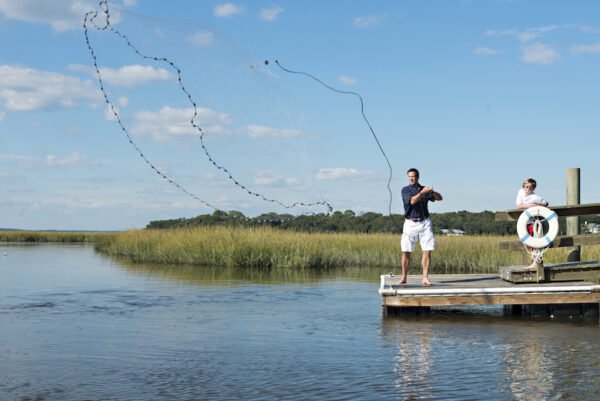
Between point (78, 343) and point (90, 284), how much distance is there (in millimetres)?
9192

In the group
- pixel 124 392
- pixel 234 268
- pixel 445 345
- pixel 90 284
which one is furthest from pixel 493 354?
pixel 234 268

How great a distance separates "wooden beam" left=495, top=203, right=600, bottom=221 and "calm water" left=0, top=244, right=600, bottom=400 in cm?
191

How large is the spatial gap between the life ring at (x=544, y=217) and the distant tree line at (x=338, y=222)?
44.6ft

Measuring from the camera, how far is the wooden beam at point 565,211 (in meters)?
11.8

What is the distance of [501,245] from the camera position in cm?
1248

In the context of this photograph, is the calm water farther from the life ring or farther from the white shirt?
the white shirt

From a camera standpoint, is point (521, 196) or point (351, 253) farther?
point (351, 253)

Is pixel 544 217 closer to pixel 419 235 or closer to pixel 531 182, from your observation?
pixel 531 182

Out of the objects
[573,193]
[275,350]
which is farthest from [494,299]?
[573,193]

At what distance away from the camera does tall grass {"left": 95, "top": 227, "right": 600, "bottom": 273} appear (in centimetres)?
2355

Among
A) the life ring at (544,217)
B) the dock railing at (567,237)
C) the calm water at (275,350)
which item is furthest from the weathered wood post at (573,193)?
the life ring at (544,217)

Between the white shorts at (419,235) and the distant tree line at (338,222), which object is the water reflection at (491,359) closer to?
the white shorts at (419,235)

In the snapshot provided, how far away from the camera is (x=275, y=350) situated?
834 centimetres

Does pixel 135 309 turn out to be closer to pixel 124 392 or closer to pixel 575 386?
pixel 124 392
